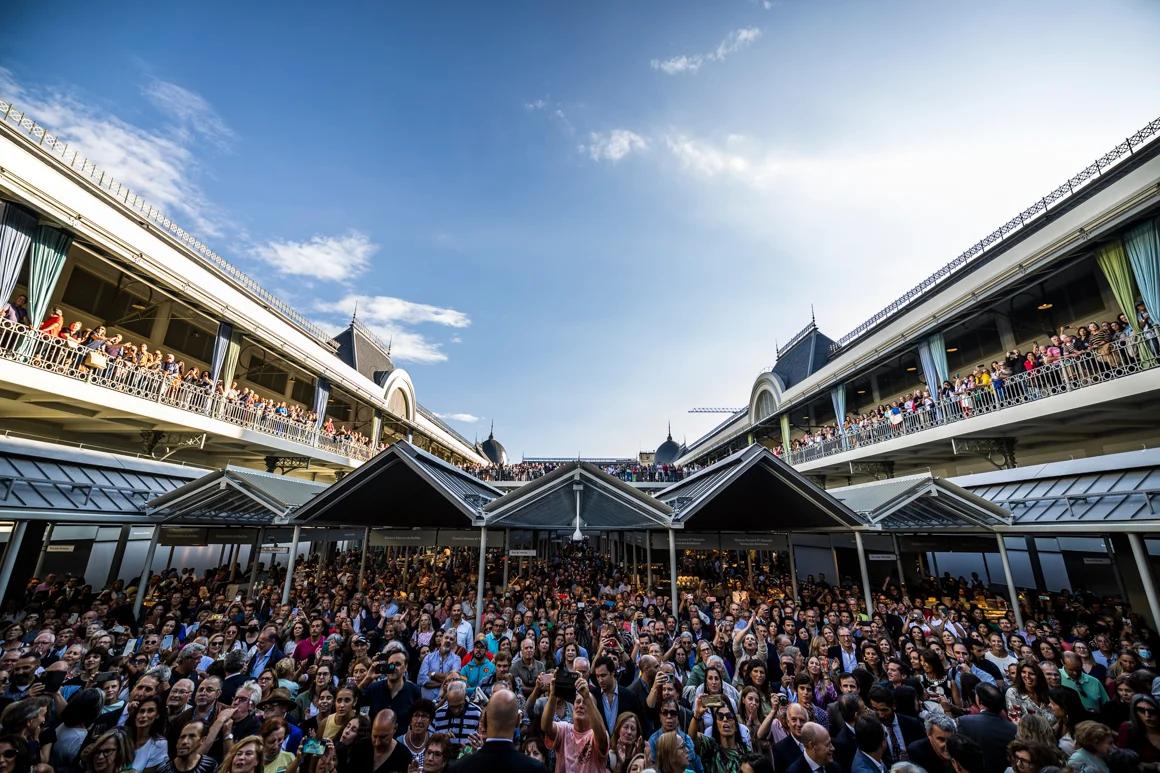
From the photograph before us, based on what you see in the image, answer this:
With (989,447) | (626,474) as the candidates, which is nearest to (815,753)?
(989,447)

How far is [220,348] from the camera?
1747 centimetres

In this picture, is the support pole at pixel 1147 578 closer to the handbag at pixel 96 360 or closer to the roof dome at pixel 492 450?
the handbag at pixel 96 360

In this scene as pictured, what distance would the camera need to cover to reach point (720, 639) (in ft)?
24.5

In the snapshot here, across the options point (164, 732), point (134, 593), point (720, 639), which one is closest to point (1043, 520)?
point (720, 639)

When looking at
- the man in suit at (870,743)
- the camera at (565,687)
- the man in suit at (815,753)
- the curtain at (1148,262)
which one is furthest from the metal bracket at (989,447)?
the camera at (565,687)

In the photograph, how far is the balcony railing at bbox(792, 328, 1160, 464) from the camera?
11.0m

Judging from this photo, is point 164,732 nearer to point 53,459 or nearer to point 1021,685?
point 1021,685

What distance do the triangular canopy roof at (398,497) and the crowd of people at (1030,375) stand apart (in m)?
15.7

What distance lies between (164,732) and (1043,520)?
1514cm

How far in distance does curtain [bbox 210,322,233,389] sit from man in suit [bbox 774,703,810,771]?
19882 mm

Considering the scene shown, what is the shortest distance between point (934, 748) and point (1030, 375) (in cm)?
1428

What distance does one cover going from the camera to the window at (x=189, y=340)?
19.1 m

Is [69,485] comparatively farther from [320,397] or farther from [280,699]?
[320,397]

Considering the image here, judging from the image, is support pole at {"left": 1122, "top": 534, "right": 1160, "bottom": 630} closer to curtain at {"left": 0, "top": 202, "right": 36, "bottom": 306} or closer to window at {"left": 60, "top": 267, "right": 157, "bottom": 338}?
curtain at {"left": 0, "top": 202, "right": 36, "bottom": 306}
